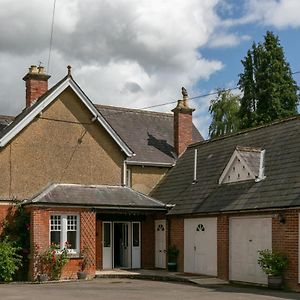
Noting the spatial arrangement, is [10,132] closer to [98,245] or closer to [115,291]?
[98,245]

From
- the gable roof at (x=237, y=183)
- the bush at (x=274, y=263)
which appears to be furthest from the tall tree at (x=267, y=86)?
the bush at (x=274, y=263)

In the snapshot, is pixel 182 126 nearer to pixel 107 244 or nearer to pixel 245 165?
pixel 107 244

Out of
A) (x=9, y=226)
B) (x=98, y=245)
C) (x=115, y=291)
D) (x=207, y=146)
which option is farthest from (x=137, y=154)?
(x=115, y=291)

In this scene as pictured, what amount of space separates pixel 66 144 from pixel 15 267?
21.1 feet

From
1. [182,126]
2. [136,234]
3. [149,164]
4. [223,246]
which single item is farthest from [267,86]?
[223,246]

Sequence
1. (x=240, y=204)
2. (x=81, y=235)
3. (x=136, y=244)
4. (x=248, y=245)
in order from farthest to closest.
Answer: (x=136, y=244)
(x=81, y=235)
(x=240, y=204)
(x=248, y=245)

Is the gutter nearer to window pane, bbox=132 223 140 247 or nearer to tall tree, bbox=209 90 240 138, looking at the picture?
window pane, bbox=132 223 140 247

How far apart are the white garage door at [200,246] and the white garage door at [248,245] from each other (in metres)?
1.35

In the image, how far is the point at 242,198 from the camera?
2317 centimetres

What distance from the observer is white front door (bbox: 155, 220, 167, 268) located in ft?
95.2

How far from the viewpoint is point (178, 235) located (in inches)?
1089

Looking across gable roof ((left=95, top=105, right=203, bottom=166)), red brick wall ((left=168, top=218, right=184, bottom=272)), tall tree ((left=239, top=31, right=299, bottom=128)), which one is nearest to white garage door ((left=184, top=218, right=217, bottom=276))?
red brick wall ((left=168, top=218, right=184, bottom=272))

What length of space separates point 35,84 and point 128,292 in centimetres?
1429

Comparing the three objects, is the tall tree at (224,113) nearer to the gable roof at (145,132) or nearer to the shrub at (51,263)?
the gable roof at (145,132)
